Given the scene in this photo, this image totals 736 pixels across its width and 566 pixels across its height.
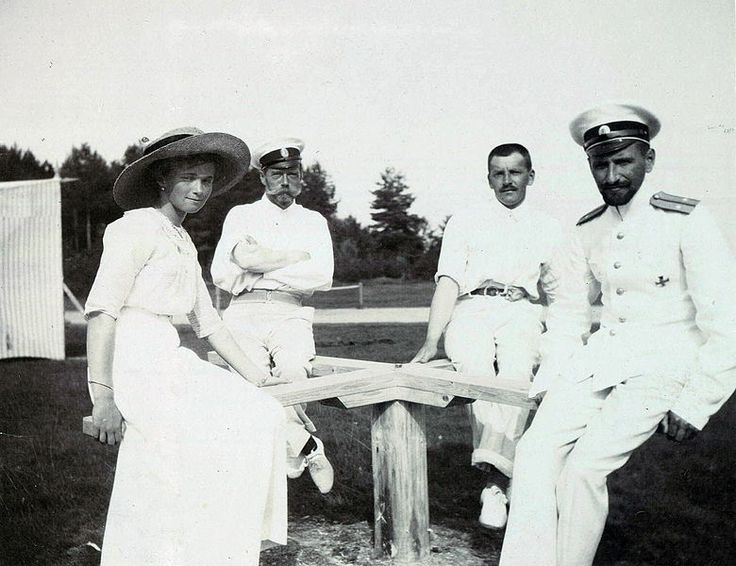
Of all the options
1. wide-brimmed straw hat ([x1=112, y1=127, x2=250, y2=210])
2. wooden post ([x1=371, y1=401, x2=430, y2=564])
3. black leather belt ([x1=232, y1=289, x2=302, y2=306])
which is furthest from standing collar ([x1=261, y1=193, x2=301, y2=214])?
wooden post ([x1=371, y1=401, x2=430, y2=564])

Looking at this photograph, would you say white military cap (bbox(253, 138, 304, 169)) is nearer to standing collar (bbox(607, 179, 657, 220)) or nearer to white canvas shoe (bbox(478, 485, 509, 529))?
standing collar (bbox(607, 179, 657, 220))

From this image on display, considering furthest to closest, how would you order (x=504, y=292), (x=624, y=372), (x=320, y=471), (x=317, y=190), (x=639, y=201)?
(x=317, y=190), (x=504, y=292), (x=320, y=471), (x=639, y=201), (x=624, y=372)

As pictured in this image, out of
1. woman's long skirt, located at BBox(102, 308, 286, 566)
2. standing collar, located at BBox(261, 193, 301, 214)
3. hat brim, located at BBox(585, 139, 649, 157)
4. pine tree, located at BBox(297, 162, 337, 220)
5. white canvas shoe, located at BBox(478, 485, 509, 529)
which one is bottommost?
white canvas shoe, located at BBox(478, 485, 509, 529)

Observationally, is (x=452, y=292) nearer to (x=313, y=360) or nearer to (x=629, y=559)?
(x=313, y=360)

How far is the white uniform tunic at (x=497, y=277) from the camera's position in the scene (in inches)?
147

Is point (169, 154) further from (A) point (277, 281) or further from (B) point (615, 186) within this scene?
(B) point (615, 186)

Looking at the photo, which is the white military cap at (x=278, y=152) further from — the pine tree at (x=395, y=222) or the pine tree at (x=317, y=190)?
the pine tree at (x=395, y=222)

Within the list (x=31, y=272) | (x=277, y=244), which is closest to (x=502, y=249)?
(x=277, y=244)

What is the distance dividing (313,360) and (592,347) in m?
1.67

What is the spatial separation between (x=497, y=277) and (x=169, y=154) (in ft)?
6.88

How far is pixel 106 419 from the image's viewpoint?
2445 mm

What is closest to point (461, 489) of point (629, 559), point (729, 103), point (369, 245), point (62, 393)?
point (629, 559)

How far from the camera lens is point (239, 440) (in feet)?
7.97

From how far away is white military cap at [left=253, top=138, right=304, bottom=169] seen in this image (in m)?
4.18
